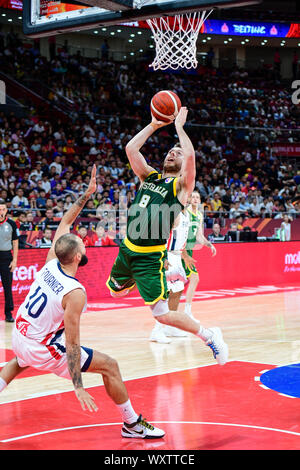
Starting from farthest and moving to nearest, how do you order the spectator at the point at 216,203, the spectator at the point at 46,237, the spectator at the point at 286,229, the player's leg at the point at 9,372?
the spectator at the point at 216,203 < the spectator at the point at 286,229 < the spectator at the point at 46,237 < the player's leg at the point at 9,372

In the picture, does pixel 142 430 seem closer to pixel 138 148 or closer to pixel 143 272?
pixel 143 272

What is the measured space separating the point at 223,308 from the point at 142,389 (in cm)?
585

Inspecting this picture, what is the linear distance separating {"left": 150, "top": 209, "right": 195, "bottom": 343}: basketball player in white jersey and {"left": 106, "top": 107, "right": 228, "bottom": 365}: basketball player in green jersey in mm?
2568

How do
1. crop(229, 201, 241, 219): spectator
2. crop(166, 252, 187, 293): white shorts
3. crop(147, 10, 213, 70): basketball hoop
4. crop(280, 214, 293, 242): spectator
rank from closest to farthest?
crop(166, 252, 187, 293): white shorts
crop(147, 10, 213, 70): basketball hoop
crop(280, 214, 293, 242): spectator
crop(229, 201, 241, 219): spectator

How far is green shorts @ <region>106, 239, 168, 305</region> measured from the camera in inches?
216

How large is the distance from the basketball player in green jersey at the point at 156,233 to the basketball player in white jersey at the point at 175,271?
2.57 meters

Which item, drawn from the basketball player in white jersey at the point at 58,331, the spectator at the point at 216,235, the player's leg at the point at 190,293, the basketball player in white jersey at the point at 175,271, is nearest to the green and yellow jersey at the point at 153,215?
the basketball player in white jersey at the point at 58,331

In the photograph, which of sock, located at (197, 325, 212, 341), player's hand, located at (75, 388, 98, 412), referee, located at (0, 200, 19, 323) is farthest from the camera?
referee, located at (0, 200, 19, 323)

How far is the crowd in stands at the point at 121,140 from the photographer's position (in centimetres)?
1566

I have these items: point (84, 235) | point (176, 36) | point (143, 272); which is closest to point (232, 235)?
point (84, 235)

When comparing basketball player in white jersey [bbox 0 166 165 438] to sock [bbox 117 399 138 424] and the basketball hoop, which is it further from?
the basketball hoop

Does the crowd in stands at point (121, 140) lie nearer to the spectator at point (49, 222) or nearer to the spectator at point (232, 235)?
the spectator at point (49, 222)

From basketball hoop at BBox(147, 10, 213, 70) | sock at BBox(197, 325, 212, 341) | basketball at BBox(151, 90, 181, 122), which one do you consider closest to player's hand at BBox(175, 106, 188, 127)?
basketball at BBox(151, 90, 181, 122)

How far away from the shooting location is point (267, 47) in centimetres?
3328
